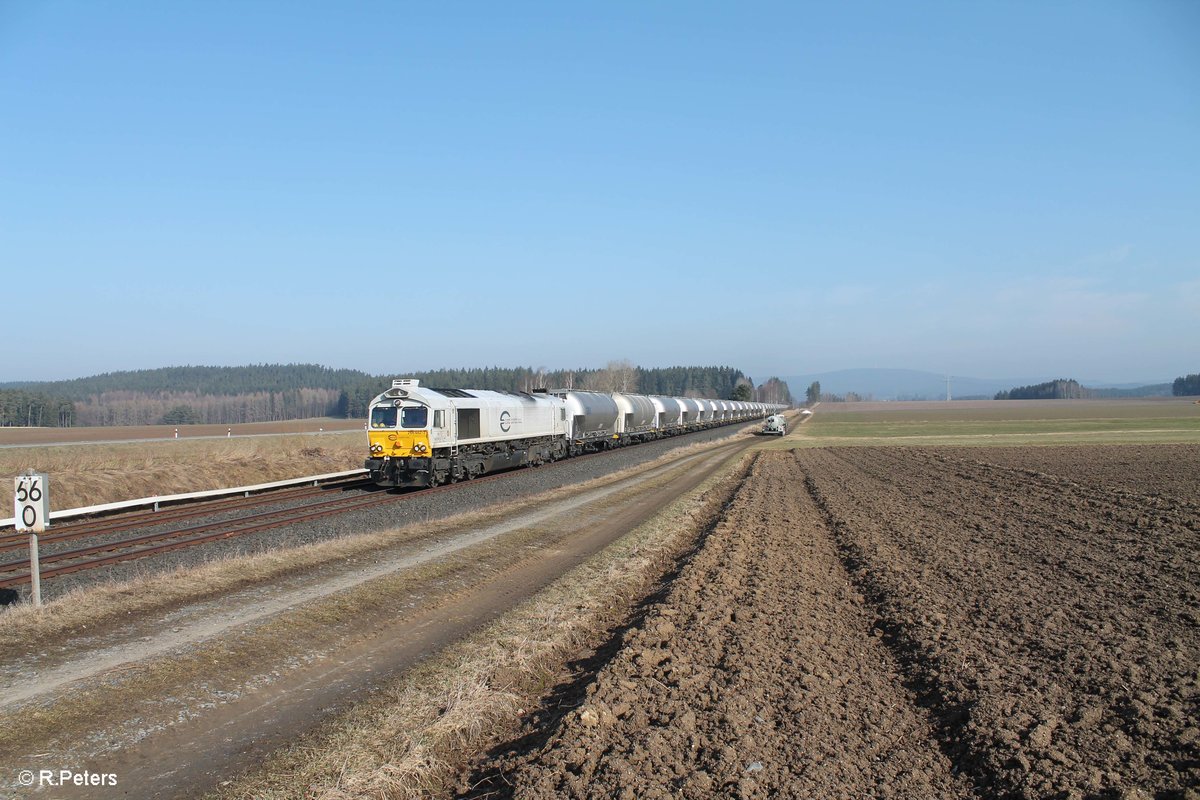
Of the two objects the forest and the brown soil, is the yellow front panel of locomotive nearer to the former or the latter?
the brown soil

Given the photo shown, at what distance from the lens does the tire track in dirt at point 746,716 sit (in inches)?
216

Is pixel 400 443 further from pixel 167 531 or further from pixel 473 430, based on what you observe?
pixel 167 531

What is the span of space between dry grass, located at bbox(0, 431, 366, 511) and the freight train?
6.23 metres

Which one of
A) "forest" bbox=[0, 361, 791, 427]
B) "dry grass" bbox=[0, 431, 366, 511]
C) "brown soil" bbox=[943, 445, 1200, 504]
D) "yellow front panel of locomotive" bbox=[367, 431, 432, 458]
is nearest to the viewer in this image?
"dry grass" bbox=[0, 431, 366, 511]

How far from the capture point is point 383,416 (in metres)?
27.3

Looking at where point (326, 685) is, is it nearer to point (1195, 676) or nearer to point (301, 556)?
point (301, 556)

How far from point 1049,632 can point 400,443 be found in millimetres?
21907

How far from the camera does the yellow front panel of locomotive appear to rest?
86.5 feet

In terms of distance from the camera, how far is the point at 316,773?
6047 mm

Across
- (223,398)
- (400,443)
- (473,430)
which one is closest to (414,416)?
(400,443)

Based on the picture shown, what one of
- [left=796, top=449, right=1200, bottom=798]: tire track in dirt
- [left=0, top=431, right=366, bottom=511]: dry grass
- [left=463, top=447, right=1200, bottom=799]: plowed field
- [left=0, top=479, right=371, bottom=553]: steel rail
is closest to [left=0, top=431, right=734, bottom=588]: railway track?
[left=0, top=479, right=371, bottom=553]: steel rail

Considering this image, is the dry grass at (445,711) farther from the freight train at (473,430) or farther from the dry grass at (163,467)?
the dry grass at (163,467)

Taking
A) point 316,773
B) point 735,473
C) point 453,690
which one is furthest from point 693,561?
point 735,473

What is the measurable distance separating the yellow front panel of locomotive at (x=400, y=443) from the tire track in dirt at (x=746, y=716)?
16.9m
